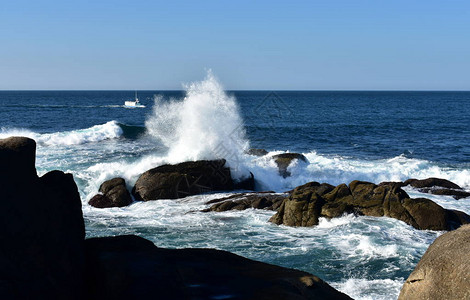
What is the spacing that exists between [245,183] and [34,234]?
16.1 meters

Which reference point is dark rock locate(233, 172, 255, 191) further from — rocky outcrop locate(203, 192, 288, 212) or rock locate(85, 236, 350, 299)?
rock locate(85, 236, 350, 299)

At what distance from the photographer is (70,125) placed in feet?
187

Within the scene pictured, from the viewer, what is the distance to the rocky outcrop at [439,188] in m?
19.4

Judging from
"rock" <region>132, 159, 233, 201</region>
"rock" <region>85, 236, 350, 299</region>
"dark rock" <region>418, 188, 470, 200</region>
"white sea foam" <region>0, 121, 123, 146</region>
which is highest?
"rock" <region>85, 236, 350, 299</region>

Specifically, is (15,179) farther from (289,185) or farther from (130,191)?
(289,185)

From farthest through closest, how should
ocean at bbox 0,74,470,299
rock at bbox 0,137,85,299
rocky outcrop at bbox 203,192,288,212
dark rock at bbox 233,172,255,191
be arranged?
dark rock at bbox 233,172,255,191 < rocky outcrop at bbox 203,192,288,212 < ocean at bbox 0,74,470,299 < rock at bbox 0,137,85,299

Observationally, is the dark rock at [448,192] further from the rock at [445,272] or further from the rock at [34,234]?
the rock at [34,234]

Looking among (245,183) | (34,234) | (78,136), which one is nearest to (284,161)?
(245,183)

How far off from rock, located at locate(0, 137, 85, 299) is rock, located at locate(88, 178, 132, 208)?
1283 cm

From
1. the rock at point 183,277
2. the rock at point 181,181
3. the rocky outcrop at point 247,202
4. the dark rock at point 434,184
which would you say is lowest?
the dark rock at point 434,184

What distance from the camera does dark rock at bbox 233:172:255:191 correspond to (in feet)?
68.0

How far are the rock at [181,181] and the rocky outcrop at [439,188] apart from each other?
7.97 meters

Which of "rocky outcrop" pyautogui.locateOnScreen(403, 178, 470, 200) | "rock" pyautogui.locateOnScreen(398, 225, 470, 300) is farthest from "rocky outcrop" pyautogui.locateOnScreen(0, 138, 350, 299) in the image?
"rocky outcrop" pyautogui.locateOnScreen(403, 178, 470, 200)

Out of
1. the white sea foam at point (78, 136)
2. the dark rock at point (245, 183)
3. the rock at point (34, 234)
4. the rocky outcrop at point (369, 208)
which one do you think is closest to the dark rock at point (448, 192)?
the rocky outcrop at point (369, 208)
